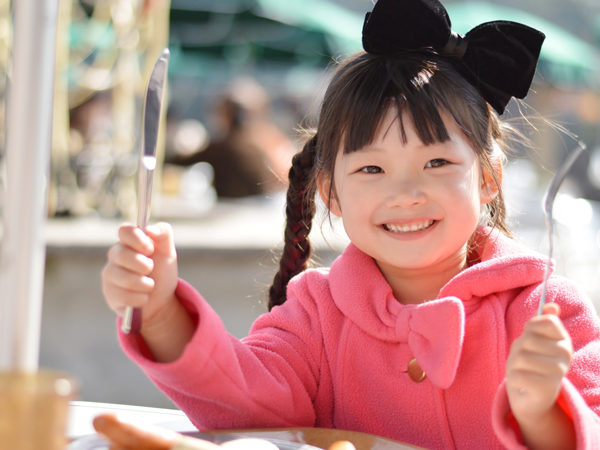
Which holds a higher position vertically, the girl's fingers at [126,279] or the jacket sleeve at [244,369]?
the girl's fingers at [126,279]

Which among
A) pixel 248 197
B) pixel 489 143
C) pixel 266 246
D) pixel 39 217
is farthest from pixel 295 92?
pixel 39 217

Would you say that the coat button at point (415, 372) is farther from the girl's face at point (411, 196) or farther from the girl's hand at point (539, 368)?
the girl's hand at point (539, 368)

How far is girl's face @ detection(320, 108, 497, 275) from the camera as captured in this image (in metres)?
1.05

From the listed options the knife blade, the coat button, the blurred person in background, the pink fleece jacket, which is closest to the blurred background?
the blurred person in background

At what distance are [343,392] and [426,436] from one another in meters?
0.14

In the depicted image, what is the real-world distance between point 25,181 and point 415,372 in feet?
2.24

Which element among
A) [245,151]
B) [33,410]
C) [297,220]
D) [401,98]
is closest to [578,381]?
[401,98]

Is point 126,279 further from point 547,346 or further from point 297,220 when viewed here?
point 297,220

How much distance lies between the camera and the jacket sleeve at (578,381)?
72 cm

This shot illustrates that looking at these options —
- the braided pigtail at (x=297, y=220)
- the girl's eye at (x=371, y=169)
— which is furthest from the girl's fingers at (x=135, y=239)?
the braided pigtail at (x=297, y=220)

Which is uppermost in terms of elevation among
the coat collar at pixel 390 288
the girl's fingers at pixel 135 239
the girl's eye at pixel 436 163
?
the girl's eye at pixel 436 163

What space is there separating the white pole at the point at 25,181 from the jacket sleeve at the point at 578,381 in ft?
1.60

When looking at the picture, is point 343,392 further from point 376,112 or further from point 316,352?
point 376,112

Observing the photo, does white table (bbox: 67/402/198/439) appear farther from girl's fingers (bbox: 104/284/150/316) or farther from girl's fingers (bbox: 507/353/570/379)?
girl's fingers (bbox: 507/353/570/379)
